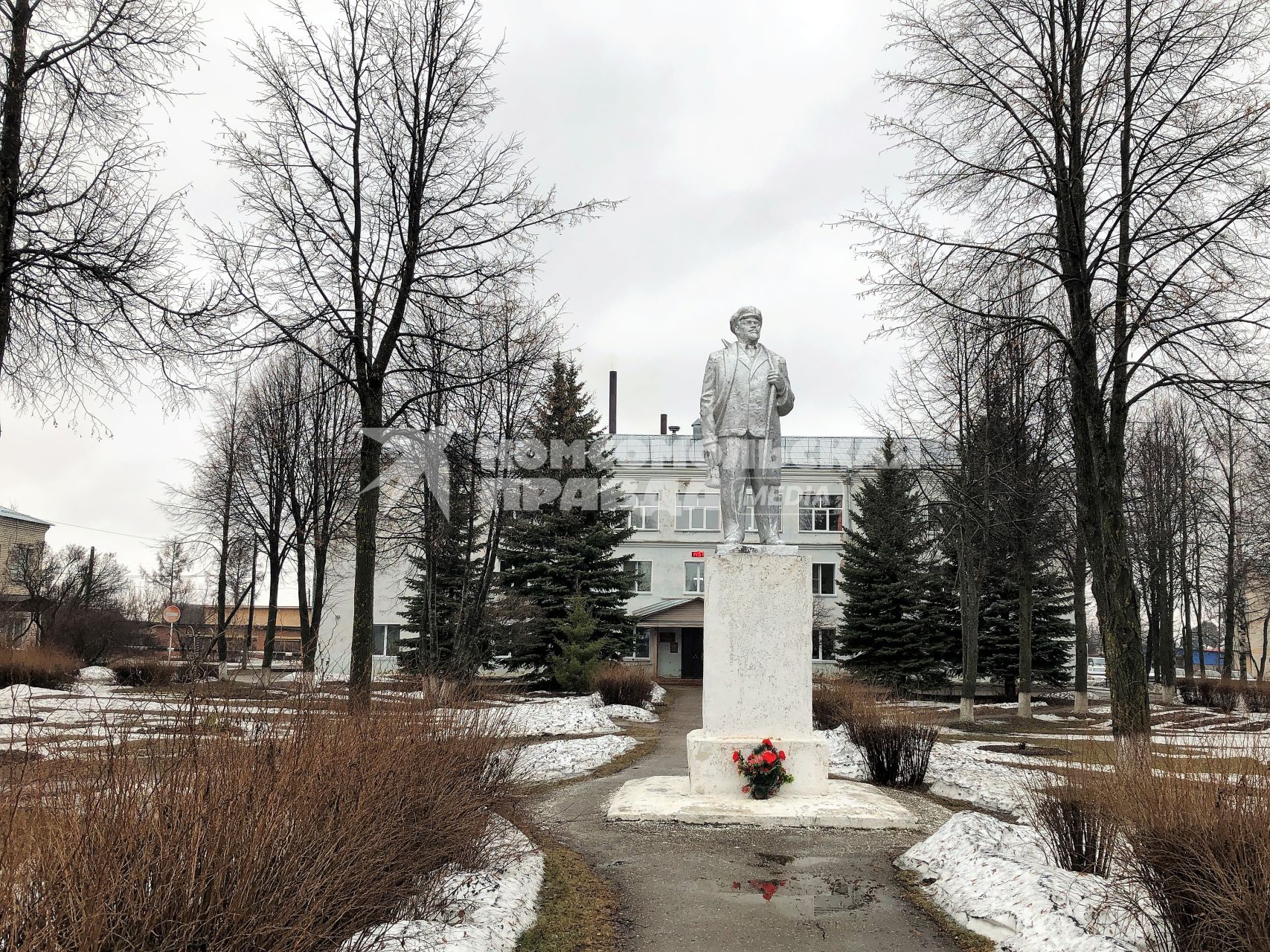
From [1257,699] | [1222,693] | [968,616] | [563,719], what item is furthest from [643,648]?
[1257,699]

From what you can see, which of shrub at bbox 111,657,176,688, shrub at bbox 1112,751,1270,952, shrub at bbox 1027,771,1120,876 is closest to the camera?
shrub at bbox 1112,751,1270,952

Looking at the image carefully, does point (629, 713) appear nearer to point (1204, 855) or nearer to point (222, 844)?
point (1204, 855)

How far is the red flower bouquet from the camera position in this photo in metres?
7.89

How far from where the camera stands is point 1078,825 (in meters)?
5.33

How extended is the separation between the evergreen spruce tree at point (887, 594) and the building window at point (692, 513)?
1066 centimetres

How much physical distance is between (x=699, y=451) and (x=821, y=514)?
6.55 m

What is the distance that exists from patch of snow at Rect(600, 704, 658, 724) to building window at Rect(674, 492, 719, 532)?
21.7 meters

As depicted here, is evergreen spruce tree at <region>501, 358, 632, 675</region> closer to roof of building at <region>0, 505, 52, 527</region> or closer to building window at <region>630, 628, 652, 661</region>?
building window at <region>630, 628, 652, 661</region>

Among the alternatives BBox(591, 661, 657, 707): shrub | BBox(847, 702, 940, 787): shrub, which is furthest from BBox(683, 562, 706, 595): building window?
BBox(847, 702, 940, 787): shrub

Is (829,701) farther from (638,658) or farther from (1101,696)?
(638,658)

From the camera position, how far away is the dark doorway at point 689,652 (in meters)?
41.6

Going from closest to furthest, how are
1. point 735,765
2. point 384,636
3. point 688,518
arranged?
1. point 735,765
2. point 384,636
3. point 688,518

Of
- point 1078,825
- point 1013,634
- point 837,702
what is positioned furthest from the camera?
point 1013,634

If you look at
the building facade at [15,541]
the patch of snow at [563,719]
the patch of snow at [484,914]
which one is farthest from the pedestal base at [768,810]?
the building facade at [15,541]
